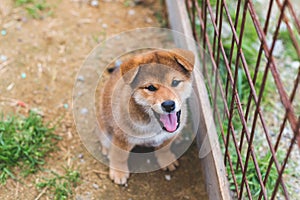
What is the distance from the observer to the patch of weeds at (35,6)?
15.9ft

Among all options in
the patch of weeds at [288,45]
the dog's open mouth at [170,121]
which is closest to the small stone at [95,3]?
the patch of weeds at [288,45]

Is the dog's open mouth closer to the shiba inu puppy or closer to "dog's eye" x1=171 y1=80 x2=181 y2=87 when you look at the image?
the shiba inu puppy

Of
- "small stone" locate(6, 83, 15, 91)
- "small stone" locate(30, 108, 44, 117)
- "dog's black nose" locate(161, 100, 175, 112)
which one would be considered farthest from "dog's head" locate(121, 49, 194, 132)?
"small stone" locate(6, 83, 15, 91)

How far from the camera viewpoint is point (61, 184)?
3.57m

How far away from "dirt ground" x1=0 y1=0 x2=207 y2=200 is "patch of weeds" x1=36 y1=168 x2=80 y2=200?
43 mm

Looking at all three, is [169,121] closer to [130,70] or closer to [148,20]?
[130,70]

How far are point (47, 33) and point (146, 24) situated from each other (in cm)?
97

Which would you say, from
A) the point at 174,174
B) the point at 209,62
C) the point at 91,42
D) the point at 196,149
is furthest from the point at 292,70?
the point at 91,42

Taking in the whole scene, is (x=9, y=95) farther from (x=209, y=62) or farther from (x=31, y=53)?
(x=209, y=62)

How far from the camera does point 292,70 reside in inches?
175

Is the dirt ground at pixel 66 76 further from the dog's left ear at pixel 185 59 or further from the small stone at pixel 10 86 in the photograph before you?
the dog's left ear at pixel 185 59

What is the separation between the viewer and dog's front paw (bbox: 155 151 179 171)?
374 cm

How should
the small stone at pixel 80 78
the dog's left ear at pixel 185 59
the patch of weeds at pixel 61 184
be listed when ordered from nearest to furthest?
the dog's left ear at pixel 185 59, the patch of weeds at pixel 61 184, the small stone at pixel 80 78

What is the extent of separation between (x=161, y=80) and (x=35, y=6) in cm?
229
